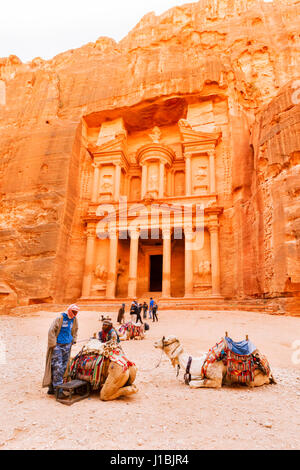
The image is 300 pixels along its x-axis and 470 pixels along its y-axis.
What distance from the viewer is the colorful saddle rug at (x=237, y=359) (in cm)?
502

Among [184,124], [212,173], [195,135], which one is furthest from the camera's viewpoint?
[184,124]

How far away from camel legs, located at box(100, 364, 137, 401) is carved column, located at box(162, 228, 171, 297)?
653 inches

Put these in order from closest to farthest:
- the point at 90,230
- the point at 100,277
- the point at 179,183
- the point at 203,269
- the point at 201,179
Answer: the point at 203,269, the point at 100,277, the point at 90,230, the point at 201,179, the point at 179,183

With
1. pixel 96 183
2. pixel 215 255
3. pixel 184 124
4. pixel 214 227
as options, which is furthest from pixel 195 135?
pixel 215 255

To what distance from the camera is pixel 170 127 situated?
29750 millimetres

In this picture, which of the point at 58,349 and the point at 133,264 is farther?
the point at 133,264

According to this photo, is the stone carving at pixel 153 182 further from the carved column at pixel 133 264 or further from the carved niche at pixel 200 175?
the carved column at pixel 133 264

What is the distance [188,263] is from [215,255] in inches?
81.3

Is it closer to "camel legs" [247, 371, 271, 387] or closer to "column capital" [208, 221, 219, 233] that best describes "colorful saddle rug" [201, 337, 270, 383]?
"camel legs" [247, 371, 271, 387]

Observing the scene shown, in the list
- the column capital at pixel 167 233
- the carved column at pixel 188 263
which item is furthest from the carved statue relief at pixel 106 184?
the carved column at pixel 188 263

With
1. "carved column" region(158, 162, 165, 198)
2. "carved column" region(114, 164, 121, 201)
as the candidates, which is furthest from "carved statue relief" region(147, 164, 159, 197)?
"carved column" region(114, 164, 121, 201)

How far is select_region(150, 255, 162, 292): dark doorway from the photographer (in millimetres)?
27109

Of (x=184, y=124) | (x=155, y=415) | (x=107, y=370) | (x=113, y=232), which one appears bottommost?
(x=155, y=415)

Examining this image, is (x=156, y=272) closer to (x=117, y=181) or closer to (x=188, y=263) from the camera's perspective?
(x=188, y=263)
